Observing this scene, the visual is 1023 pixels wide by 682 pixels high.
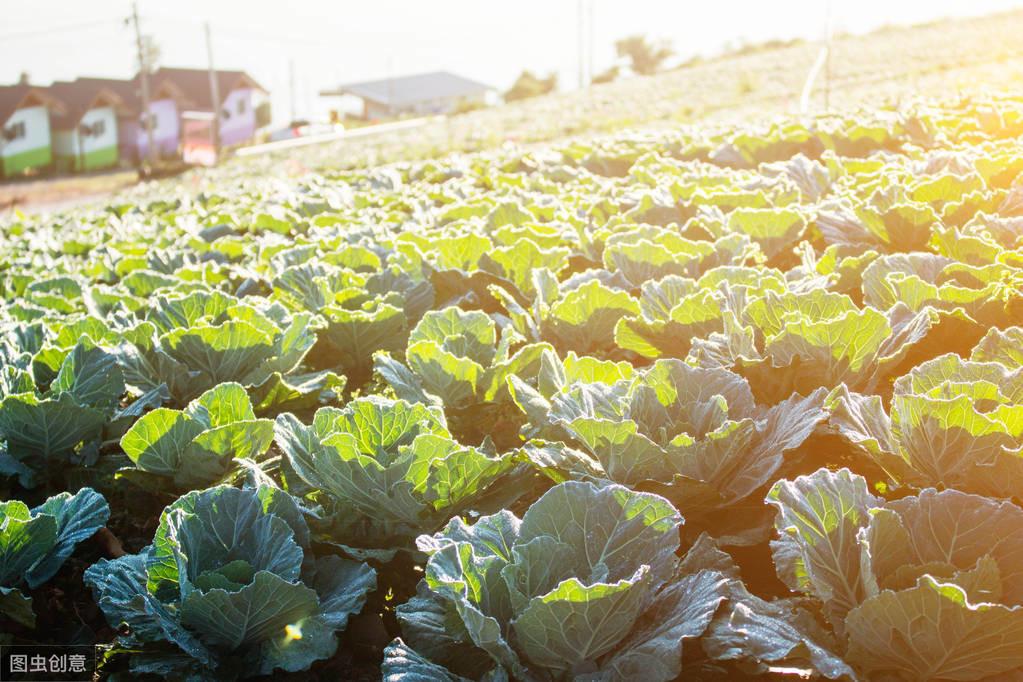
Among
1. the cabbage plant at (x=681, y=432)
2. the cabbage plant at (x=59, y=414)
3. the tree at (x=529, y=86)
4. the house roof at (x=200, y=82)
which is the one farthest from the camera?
the tree at (x=529, y=86)

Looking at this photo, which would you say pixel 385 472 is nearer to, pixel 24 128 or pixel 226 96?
pixel 24 128

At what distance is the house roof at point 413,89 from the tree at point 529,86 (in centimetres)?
991

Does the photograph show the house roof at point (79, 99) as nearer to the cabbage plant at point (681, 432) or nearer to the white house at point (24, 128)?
the white house at point (24, 128)

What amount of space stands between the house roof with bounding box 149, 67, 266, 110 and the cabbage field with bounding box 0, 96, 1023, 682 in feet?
181

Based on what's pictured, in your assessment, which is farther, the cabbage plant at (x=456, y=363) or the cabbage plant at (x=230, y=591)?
the cabbage plant at (x=456, y=363)

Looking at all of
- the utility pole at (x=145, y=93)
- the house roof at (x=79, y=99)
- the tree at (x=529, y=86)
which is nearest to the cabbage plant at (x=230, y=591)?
the utility pole at (x=145, y=93)

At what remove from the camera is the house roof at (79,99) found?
46.8 meters

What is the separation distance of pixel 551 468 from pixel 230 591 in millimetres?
760

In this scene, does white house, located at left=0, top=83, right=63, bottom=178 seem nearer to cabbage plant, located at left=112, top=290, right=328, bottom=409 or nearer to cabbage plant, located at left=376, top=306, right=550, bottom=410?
cabbage plant, located at left=112, top=290, right=328, bottom=409

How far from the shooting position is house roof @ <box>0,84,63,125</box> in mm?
44125

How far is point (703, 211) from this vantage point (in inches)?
173

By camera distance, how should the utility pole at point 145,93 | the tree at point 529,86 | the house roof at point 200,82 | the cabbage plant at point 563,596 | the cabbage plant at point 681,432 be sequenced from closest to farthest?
the cabbage plant at point 563,596 → the cabbage plant at point 681,432 → the utility pole at point 145,93 → the house roof at point 200,82 → the tree at point 529,86

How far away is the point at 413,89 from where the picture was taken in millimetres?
80750

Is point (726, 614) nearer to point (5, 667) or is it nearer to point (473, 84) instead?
point (5, 667)
